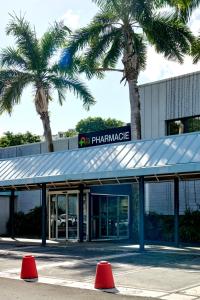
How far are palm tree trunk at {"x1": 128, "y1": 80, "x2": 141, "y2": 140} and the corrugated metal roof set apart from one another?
409 centimetres

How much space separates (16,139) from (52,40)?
36691 mm

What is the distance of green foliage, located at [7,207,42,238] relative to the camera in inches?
1273

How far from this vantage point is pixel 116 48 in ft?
89.8

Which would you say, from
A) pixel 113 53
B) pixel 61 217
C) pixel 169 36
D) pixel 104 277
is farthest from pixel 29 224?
pixel 104 277

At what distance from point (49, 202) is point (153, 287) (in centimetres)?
1595

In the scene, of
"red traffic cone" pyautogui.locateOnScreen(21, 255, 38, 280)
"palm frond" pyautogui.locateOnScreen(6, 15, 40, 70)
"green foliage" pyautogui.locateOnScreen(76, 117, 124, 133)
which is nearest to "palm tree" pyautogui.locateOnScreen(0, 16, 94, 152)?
"palm frond" pyautogui.locateOnScreen(6, 15, 40, 70)

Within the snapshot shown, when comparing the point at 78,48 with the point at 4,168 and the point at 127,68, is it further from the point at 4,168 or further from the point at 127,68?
the point at 4,168

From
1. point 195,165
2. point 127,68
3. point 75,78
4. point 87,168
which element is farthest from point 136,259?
point 75,78

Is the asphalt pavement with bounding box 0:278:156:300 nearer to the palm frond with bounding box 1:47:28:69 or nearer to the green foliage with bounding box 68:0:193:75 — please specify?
the green foliage with bounding box 68:0:193:75

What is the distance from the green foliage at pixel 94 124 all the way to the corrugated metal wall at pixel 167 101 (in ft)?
166

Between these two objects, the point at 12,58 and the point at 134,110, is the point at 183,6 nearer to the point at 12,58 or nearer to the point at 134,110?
the point at 134,110

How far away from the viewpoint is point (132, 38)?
2622 cm

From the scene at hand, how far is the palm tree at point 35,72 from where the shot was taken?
100 feet

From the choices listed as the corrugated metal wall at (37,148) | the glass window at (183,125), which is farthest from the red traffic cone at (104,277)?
the corrugated metal wall at (37,148)
